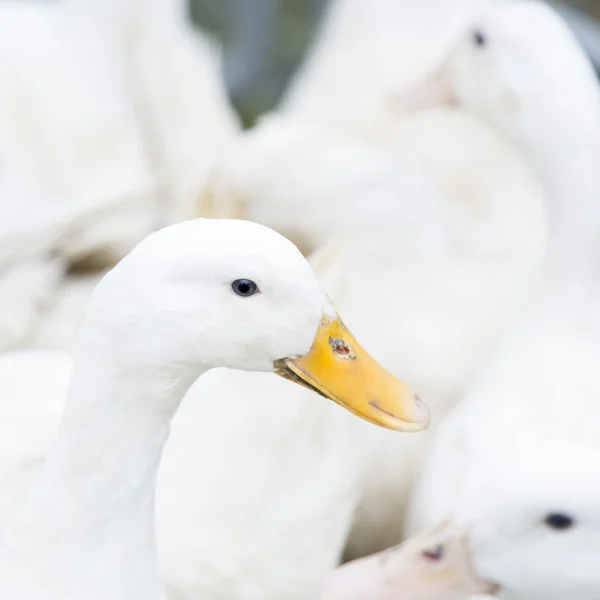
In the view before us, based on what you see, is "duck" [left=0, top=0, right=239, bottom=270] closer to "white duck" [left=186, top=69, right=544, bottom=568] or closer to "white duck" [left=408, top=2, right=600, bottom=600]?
"white duck" [left=186, top=69, right=544, bottom=568]

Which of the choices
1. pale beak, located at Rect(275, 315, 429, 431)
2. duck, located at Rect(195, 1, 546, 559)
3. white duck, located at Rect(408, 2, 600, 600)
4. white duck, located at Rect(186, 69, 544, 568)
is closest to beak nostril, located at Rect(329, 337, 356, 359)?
pale beak, located at Rect(275, 315, 429, 431)

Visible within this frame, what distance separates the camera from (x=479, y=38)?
1.53 metres

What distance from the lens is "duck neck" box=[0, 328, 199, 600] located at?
91cm

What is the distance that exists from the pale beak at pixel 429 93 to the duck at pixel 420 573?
0.69 meters

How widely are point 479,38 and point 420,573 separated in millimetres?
718

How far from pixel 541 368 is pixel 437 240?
32 cm

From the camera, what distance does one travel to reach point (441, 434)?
1463mm

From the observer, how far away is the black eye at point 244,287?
842mm

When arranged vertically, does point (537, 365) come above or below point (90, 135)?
above

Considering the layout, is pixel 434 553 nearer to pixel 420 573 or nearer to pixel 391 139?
pixel 420 573

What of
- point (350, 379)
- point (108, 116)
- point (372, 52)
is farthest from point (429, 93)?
point (350, 379)

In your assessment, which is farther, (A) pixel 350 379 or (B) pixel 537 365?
(B) pixel 537 365

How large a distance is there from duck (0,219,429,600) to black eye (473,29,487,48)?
2.34ft

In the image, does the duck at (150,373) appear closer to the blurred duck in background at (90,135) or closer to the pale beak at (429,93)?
the blurred duck in background at (90,135)
